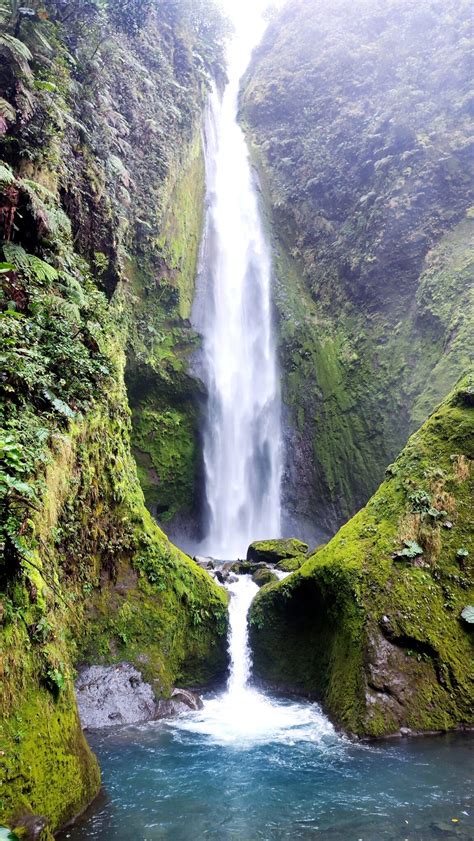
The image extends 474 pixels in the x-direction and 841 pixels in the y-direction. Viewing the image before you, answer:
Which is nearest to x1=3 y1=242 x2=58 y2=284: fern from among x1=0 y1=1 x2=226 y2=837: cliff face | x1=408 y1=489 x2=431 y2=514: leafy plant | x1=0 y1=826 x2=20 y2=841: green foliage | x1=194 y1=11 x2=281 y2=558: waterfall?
x1=0 y1=1 x2=226 y2=837: cliff face

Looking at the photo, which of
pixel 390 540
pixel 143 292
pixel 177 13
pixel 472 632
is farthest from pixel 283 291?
pixel 472 632

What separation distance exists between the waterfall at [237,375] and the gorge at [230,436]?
0.38 feet

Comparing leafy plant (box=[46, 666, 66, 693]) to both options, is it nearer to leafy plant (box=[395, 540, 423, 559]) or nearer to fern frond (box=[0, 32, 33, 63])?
leafy plant (box=[395, 540, 423, 559])

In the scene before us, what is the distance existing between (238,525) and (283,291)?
11286 millimetres

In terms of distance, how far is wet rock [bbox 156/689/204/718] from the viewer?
8.23 m

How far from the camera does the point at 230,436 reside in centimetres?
1945

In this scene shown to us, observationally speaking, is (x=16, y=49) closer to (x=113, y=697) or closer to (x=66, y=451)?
(x=66, y=451)

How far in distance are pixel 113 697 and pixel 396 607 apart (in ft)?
15.6

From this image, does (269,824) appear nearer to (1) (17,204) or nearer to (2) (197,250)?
(1) (17,204)

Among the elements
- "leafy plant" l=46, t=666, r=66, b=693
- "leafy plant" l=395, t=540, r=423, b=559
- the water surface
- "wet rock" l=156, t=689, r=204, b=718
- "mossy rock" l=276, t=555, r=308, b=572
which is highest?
"leafy plant" l=395, t=540, r=423, b=559

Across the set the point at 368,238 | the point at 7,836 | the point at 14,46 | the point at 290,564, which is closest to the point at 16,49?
the point at 14,46

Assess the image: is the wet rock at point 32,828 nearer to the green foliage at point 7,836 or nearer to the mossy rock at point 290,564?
the green foliage at point 7,836

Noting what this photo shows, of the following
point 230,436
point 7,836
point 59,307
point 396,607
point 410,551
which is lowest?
point 7,836

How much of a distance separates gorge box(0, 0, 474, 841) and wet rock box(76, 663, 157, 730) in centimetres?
13
